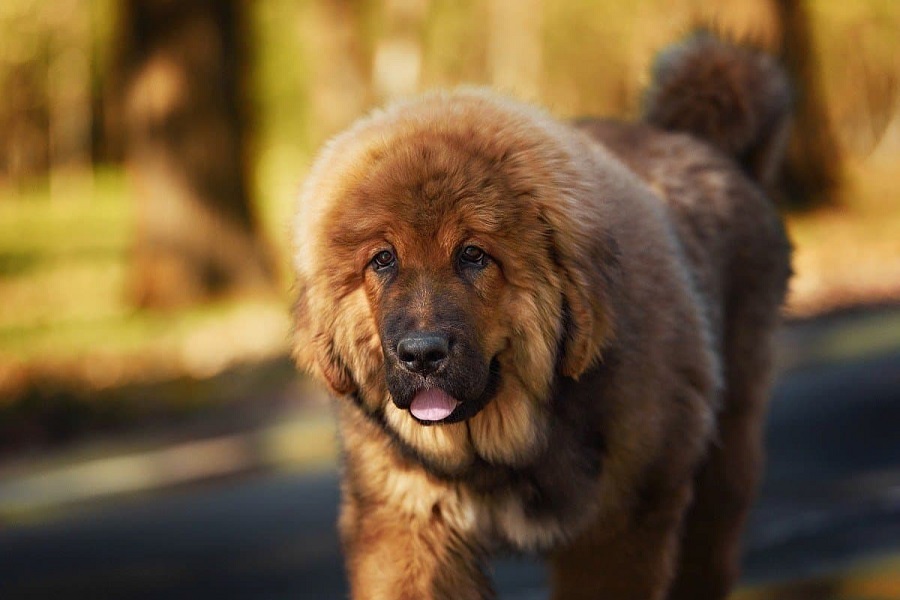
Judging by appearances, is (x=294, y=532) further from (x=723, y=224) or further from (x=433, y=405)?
(x=433, y=405)

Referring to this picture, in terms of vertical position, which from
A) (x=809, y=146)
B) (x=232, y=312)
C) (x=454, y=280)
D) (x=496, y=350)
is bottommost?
(x=232, y=312)

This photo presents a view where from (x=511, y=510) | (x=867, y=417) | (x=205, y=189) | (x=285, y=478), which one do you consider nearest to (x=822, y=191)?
(x=205, y=189)

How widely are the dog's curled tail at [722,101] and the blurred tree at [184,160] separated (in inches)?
404

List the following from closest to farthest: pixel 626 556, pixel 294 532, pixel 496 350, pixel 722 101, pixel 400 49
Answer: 1. pixel 496 350
2. pixel 626 556
3. pixel 722 101
4. pixel 294 532
5. pixel 400 49

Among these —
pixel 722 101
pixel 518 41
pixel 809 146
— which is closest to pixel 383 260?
pixel 722 101

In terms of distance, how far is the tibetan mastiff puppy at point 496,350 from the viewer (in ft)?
13.3

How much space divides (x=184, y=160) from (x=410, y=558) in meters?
12.6

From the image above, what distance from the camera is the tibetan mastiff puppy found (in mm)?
4059

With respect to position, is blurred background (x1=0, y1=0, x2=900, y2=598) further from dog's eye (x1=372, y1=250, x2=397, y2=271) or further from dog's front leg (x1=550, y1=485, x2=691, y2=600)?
dog's front leg (x1=550, y1=485, x2=691, y2=600)

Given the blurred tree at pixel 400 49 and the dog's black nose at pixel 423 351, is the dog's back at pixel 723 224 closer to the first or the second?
the dog's black nose at pixel 423 351

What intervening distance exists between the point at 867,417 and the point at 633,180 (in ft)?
15.9

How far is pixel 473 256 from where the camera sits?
409 cm

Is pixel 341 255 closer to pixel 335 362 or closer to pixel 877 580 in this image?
pixel 335 362

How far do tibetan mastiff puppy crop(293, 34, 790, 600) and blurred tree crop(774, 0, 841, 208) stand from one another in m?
16.8
